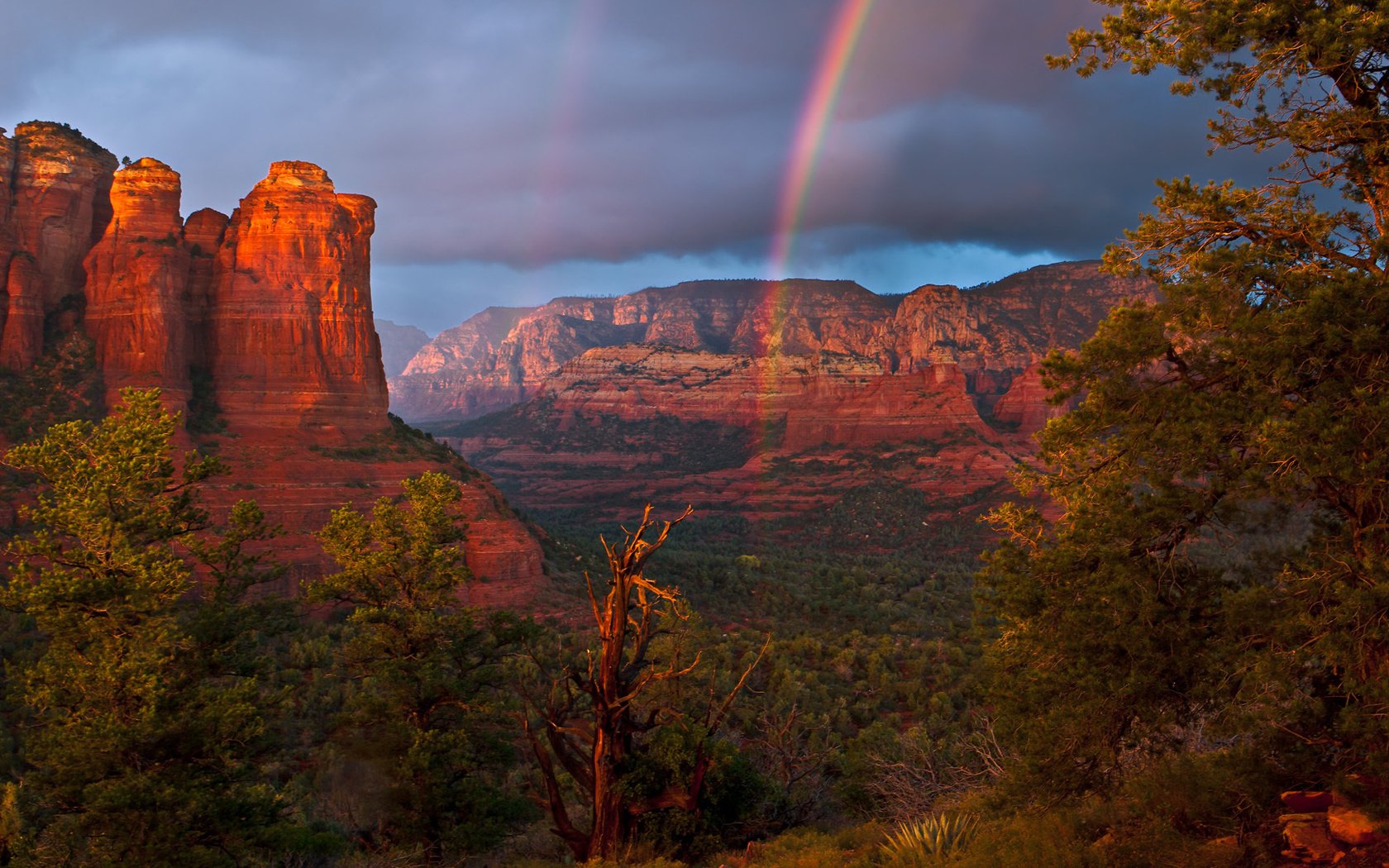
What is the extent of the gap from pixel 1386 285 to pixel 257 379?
50.8m

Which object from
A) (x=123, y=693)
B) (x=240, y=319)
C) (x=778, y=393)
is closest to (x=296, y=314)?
(x=240, y=319)

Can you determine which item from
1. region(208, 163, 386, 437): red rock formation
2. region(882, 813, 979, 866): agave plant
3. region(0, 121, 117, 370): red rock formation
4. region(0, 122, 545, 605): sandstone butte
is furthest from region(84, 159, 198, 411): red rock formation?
region(882, 813, 979, 866): agave plant

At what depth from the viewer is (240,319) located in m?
48.6

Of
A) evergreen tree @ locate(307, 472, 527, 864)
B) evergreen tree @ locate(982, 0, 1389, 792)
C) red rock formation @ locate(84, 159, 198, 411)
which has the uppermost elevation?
red rock formation @ locate(84, 159, 198, 411)

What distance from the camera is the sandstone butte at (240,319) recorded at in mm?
42875

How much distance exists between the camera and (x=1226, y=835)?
859cm

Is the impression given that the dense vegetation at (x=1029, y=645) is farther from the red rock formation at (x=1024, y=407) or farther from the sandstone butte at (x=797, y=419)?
the red rock formation at (x=1024, y=407)

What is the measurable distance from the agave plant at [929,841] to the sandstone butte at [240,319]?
33.4 meters

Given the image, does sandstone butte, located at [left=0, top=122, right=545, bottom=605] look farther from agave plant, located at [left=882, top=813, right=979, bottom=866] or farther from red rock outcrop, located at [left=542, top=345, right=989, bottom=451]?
red rock outcrop, located at [left=542, top=345, right=989, bottom=451]

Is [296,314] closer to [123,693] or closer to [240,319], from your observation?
[240,319]

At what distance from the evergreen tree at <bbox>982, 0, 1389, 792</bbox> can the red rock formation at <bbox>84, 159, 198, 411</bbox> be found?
4571cm

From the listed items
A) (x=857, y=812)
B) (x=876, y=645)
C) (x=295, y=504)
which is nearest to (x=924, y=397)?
(x=876, y=645)

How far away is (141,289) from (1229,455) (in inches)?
2018

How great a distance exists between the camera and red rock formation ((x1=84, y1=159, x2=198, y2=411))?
44344mm
